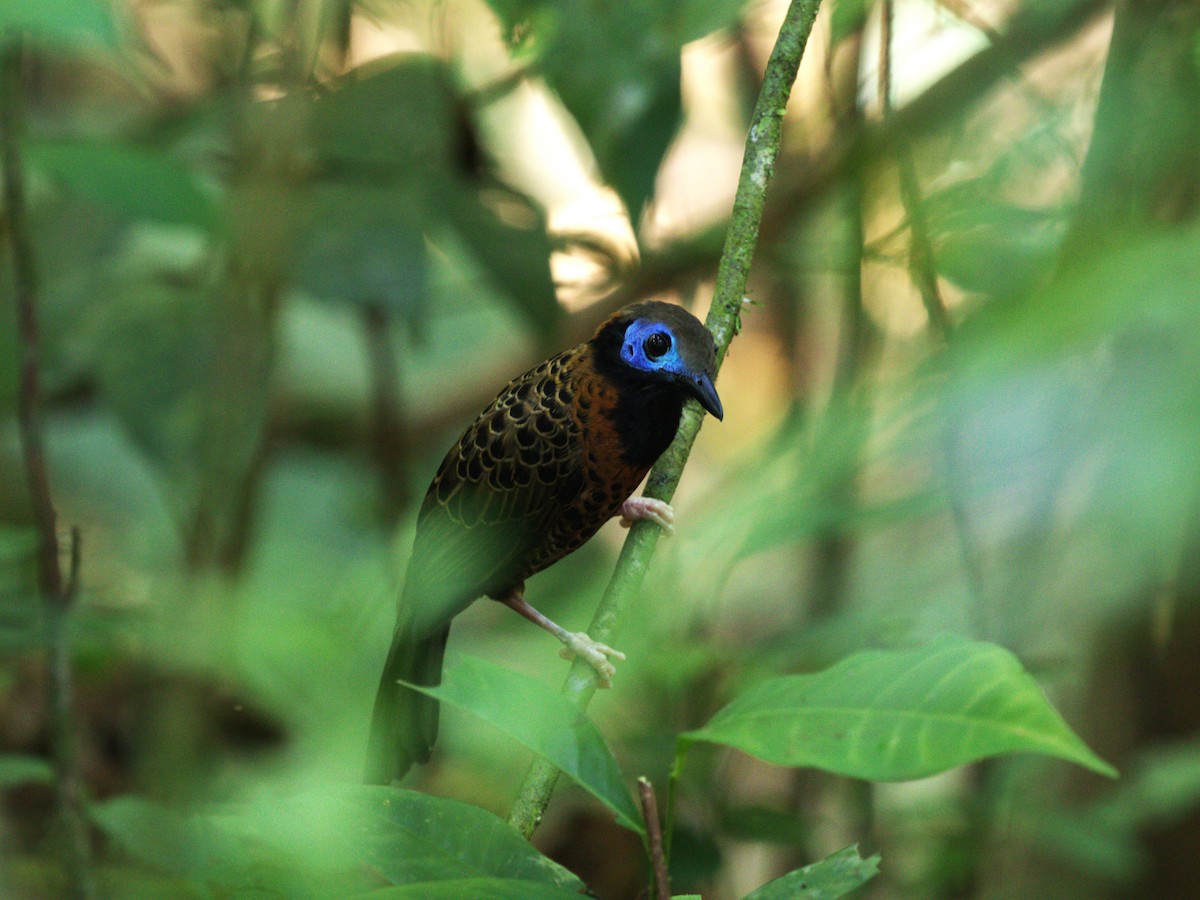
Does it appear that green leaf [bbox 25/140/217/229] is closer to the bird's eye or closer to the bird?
the bird

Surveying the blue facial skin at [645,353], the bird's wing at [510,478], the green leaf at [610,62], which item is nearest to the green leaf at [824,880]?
the blue facial skin at [645,353]

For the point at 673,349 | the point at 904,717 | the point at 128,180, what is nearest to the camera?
the point at 904,717

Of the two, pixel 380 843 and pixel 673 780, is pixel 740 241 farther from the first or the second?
pixel 380 843

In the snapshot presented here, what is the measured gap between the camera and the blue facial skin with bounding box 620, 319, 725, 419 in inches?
58.4

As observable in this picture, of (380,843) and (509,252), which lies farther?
(509,252)

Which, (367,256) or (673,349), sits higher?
(367,256)

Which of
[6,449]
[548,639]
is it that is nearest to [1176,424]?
[548,639]

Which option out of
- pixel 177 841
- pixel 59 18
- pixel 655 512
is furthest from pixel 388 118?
pixel 177 841

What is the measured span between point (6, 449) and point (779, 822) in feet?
11.7

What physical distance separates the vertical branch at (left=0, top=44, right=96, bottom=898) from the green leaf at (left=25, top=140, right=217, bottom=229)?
13 cm

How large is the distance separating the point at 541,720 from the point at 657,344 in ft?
2.24

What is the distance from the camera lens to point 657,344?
1552 mm

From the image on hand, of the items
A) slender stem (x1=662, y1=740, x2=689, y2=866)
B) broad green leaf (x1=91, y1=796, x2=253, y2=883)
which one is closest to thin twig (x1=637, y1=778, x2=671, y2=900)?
slender stem (x1=662, y1=740, x2=689, y2=866)

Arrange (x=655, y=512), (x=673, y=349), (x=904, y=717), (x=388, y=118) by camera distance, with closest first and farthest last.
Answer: (x=904, y=717), (x=673, y=349), (x=655, y=512), (x=388, y=118)
